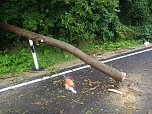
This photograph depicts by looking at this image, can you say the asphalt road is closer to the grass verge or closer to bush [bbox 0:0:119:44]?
Result: the grass verge

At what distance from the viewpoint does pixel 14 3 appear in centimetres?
962

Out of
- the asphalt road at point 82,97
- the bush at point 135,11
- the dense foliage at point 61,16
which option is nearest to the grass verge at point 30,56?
the dense foliage at point 61,16

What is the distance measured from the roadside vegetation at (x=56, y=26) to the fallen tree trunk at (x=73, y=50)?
50 centimetres

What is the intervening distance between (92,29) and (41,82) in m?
3.61

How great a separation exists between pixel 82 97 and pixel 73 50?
5.59 ft

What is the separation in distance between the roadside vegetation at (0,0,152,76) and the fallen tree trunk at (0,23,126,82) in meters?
0.50

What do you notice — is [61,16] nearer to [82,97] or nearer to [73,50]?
[73,50]

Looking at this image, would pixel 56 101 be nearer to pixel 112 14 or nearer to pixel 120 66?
pixel 120 66

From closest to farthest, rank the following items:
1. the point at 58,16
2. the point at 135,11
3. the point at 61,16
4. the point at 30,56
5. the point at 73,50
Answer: the point at 73,50, the point at 30,56, the point at 61,16, the point at 58,16, the point at 135,11

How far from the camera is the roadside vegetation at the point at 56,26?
30.0 ft

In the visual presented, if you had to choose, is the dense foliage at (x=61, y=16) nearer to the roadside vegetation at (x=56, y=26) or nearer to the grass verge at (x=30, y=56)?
the roadside vegetation at (x=56, y=26)

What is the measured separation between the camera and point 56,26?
32.6ft

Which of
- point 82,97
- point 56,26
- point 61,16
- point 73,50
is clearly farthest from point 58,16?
point 82,97

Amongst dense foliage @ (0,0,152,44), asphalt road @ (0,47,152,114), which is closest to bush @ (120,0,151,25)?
dense foliage @ (0,0,152,44)
